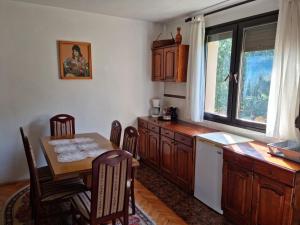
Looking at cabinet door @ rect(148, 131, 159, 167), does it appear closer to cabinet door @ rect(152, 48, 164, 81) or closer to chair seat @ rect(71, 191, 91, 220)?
cabinet door @ rect(152, 48, 164, 81)

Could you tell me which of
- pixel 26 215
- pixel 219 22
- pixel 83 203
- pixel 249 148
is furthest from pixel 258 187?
pixel 26 215

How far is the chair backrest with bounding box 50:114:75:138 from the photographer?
331cm

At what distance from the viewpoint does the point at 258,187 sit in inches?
85.3

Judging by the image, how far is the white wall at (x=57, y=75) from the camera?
3.20 m

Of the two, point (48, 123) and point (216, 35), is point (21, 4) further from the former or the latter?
point (216, 35)

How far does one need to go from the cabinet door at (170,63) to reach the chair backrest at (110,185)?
2.11 meters

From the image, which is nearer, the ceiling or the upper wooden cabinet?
the ceiling

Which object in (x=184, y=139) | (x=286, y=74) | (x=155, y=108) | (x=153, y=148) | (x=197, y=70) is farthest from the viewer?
(x=155, y=108)

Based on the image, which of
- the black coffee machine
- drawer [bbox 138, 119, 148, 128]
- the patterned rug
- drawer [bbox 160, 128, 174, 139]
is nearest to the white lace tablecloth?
the patterned rug

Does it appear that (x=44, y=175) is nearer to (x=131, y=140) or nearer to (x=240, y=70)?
(x=131, y=140)

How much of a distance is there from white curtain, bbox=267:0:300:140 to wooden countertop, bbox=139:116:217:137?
3.17ft

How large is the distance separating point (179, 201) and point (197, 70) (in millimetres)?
1765

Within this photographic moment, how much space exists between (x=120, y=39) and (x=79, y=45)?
692mm

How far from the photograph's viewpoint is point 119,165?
5.98 feet
